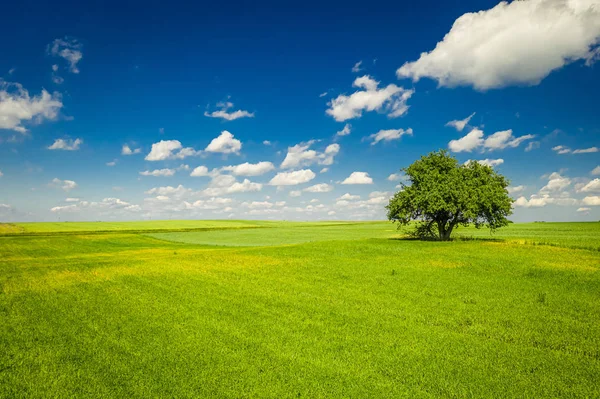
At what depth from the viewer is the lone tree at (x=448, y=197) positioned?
4528cm

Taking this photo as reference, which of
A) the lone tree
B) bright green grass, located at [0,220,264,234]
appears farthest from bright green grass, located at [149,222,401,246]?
bright green grass, located at [0,220,264,234]

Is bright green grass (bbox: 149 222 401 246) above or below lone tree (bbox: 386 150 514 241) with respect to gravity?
below

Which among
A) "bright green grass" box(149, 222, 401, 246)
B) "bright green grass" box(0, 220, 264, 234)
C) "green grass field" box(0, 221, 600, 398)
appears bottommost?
"green grass field" box(0, 221, 600, 398)

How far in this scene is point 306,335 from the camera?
12.7 meters

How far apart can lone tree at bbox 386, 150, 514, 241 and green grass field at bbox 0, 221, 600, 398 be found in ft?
67.5

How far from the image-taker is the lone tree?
45.3m

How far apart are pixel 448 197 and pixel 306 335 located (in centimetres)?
3925

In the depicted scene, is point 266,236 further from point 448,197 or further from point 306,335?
point 306,335

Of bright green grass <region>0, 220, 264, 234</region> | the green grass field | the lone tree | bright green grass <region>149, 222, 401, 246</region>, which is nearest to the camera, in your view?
the green grass field

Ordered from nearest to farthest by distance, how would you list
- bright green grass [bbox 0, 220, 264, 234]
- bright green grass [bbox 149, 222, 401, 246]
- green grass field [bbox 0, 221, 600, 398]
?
green grass field [bbox 0, 221, 600, 398]
bright green grass [bbox 149, 222, 401, 246]
bright green grass [bbox 0, 220, 264, 234]

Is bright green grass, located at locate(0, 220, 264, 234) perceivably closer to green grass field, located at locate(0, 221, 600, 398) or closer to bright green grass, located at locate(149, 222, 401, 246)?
bright green grass, located at locate(149, 222, 401, 246)

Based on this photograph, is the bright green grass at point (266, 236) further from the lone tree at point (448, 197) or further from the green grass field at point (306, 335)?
the green grass field at point (306, 335)

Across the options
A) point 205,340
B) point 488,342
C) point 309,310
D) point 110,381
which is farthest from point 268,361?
point 488,342

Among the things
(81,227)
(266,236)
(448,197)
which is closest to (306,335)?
(448,197)
